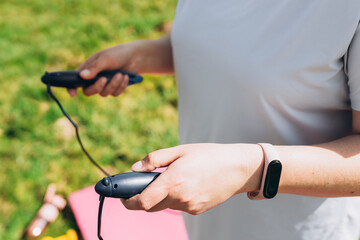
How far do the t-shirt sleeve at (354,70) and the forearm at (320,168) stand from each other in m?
0.09

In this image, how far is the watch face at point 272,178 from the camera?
69 cm

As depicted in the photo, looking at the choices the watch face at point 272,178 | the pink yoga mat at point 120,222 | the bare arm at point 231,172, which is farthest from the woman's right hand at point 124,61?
the pink yoga mat at point 120,222

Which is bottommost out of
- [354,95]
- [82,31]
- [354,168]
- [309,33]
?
[82,31]

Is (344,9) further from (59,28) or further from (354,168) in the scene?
(59,28)

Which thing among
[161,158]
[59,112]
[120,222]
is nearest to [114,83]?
[161,158]

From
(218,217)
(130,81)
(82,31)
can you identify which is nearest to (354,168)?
Answer: (218,217)

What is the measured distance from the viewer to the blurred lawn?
182 centimetres

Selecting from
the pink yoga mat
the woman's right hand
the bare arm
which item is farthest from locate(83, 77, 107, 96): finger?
the pink yoga mat

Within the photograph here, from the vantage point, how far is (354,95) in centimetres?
71

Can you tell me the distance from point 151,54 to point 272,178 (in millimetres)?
553

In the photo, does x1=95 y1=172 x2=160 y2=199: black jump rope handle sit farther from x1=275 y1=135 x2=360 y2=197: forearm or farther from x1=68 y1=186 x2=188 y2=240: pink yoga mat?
x1=68 y1=186 x2=188 y2=240: pink yoga mat

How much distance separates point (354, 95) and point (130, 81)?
60 cm

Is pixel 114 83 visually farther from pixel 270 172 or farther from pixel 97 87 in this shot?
pixel 270 172

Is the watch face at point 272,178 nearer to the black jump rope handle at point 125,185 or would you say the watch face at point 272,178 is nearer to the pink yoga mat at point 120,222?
the black jump rope handle at point 125,185
